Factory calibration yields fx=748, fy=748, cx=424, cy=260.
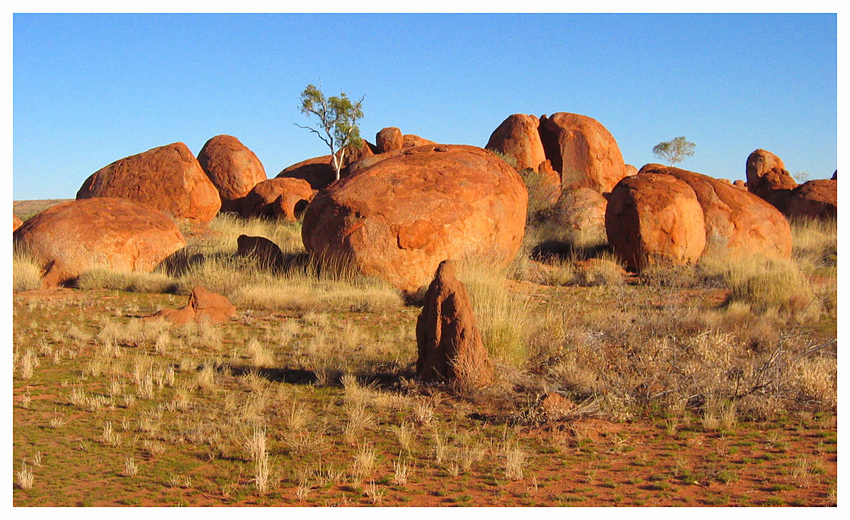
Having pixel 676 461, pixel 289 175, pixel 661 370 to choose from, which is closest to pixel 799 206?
pixel 289 175

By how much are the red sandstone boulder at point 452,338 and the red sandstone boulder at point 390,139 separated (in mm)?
19178

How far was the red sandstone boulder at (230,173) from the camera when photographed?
23.5 metres

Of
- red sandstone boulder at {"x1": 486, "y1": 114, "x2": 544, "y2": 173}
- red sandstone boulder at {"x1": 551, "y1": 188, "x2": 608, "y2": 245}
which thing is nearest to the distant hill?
red sandstone boulder at {"x1": 486, "y1": 114, "x2": 544, "y2": 173}

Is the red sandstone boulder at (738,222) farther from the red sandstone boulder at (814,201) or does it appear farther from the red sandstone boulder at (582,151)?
the red sandstone boulder at (582,151)

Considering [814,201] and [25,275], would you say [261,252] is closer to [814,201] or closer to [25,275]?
[25,275]

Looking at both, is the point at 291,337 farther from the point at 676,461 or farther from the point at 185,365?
the point at 676,461

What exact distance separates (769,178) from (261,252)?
19563mm

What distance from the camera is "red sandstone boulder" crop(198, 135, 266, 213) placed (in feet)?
77.0

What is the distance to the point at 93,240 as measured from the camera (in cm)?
1285

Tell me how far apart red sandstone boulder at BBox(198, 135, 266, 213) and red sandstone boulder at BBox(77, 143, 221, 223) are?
471 centimetres

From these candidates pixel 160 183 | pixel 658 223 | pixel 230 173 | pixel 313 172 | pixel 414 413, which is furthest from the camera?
pixel 313 172

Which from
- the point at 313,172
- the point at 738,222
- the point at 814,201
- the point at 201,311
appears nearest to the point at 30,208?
the point at 313,172

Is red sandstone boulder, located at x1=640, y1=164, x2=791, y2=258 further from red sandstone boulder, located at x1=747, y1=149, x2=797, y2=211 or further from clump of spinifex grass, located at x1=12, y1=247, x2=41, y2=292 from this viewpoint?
clump of spinifex grass, located at x1=12, y1=247, x2=41, y2=292

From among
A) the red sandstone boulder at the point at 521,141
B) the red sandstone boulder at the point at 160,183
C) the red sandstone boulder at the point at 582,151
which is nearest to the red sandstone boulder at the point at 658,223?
the red sandstone boulder at the point at 521,141
